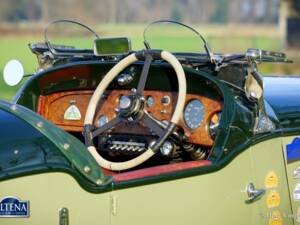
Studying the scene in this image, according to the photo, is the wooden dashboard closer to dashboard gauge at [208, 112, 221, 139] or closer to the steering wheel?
dashboard gauge at [208, 112, 221, 139]

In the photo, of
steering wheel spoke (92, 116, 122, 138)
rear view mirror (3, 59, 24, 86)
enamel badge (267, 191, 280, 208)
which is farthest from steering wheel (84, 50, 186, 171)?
enamel badge (267, 191, 280, 208)

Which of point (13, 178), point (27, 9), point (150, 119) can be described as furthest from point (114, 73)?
point (27, 9)

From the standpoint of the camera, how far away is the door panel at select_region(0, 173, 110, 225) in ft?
→ 11.9

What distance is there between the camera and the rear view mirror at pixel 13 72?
4.90 metres

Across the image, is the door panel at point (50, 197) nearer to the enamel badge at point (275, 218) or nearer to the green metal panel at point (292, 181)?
the enamel badge at point (275, 218)

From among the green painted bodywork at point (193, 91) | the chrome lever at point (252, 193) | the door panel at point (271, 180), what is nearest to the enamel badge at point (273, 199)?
the door panel at point (271, 180)

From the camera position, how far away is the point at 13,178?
3623 mm

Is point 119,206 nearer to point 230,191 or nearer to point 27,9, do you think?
point 230,191

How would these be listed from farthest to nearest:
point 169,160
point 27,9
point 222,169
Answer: point 27,9, point 169,160, point 222,169

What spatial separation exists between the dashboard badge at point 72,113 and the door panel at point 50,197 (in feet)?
5.34

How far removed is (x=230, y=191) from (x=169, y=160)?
2.46ft

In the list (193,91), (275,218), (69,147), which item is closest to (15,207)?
(69,147)

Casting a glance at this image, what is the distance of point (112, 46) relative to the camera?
188 inches

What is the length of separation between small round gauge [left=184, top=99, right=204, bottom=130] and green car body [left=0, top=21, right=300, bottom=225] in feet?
0.33
